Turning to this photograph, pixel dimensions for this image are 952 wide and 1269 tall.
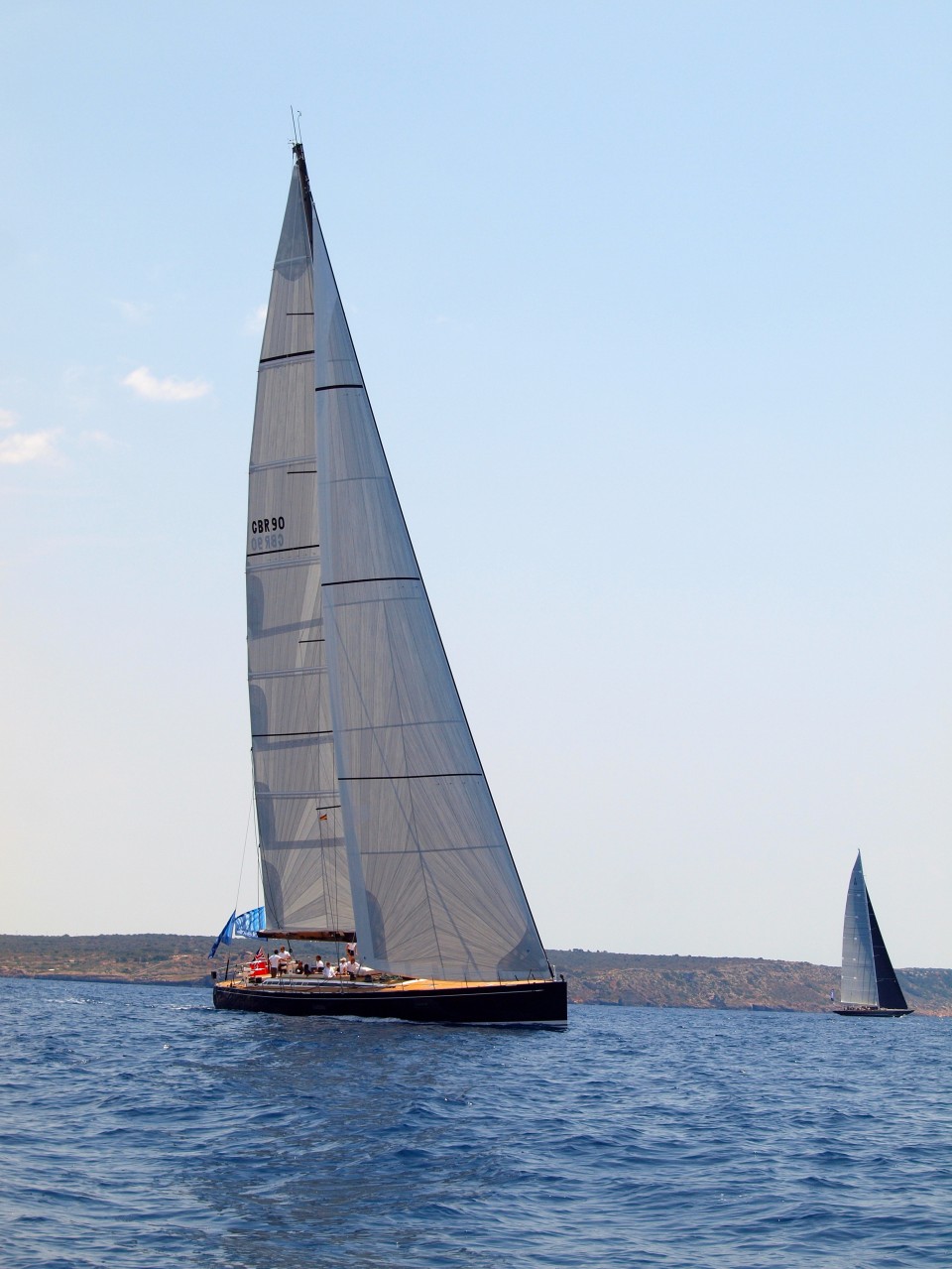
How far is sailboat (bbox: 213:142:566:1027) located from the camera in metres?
35.8

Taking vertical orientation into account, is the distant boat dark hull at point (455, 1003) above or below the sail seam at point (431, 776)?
below

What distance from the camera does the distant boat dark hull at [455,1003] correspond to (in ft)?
117

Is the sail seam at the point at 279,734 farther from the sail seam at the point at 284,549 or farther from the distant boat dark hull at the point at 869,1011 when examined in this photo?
the distant boat dark hull at the point at 869,1011

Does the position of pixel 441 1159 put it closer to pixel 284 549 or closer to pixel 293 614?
pixel 293 614

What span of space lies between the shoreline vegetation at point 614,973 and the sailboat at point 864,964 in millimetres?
54985

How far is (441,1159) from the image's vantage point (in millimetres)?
18172

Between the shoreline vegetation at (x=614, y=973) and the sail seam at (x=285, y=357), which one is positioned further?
the shoreline vegetation at (x=614, y=973)

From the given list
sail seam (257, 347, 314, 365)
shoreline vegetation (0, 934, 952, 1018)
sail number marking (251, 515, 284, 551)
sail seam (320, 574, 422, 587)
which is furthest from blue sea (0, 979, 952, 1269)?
shoreline vegetation (0, 934, 952, 1018)

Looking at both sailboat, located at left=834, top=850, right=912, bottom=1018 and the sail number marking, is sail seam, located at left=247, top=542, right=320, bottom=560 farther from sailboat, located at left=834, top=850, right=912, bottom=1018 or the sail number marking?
sailboat, located at left=834, top=850, right=912, bottom=1018

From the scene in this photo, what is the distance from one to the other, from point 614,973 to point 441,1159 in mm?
147082

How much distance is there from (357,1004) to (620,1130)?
1626cm

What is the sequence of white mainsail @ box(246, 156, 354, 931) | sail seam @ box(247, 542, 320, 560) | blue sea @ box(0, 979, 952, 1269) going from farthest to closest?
white mainsail @ box(246, 156, 354, 931) < sail seam @ box(247, 542, 320, 560) < blue sea @ box(0, 979, 952, 1269)

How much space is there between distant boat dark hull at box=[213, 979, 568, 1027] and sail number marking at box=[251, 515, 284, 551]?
46.0 ft

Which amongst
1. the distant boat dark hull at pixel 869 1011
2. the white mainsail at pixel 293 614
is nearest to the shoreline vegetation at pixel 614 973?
the distant boat dark hull at pixel 869 1011
